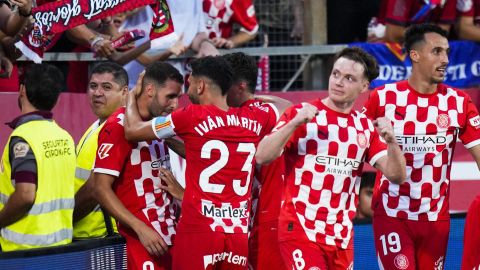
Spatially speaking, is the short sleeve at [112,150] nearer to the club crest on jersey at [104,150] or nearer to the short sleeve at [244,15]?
the club crest on jersey at [104,150]

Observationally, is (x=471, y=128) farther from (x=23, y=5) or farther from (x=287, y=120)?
(x=23, y=5)

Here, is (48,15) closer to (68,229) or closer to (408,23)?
(68,229)

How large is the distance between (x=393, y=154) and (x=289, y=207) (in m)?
0.83

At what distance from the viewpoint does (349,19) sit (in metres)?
13.0

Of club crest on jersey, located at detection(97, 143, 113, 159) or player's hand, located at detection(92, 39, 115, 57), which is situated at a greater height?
player's hand, located at detection(92, 39, 115, 57)

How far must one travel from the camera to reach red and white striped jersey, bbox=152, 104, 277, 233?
791cm

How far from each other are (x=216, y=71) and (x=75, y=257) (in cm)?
164

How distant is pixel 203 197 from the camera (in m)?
7.91

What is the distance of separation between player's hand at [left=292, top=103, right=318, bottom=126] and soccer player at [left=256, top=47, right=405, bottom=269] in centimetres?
34

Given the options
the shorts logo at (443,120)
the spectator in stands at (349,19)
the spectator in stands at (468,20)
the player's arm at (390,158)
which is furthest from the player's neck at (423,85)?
the spectator in stands at (349,19)

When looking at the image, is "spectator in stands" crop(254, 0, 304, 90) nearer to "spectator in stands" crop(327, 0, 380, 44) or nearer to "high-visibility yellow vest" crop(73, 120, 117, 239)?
"spectator in stands" crop(327, 0, 380, 44)

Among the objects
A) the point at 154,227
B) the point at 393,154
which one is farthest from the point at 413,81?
the point at 154,227

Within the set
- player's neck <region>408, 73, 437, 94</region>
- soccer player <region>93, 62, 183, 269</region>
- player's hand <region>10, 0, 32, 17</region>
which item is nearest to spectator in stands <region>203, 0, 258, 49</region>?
player's neck <region>408, 73, 437, 94</region>

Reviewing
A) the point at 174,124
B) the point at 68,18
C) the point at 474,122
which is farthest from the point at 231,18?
the point at 174,124
